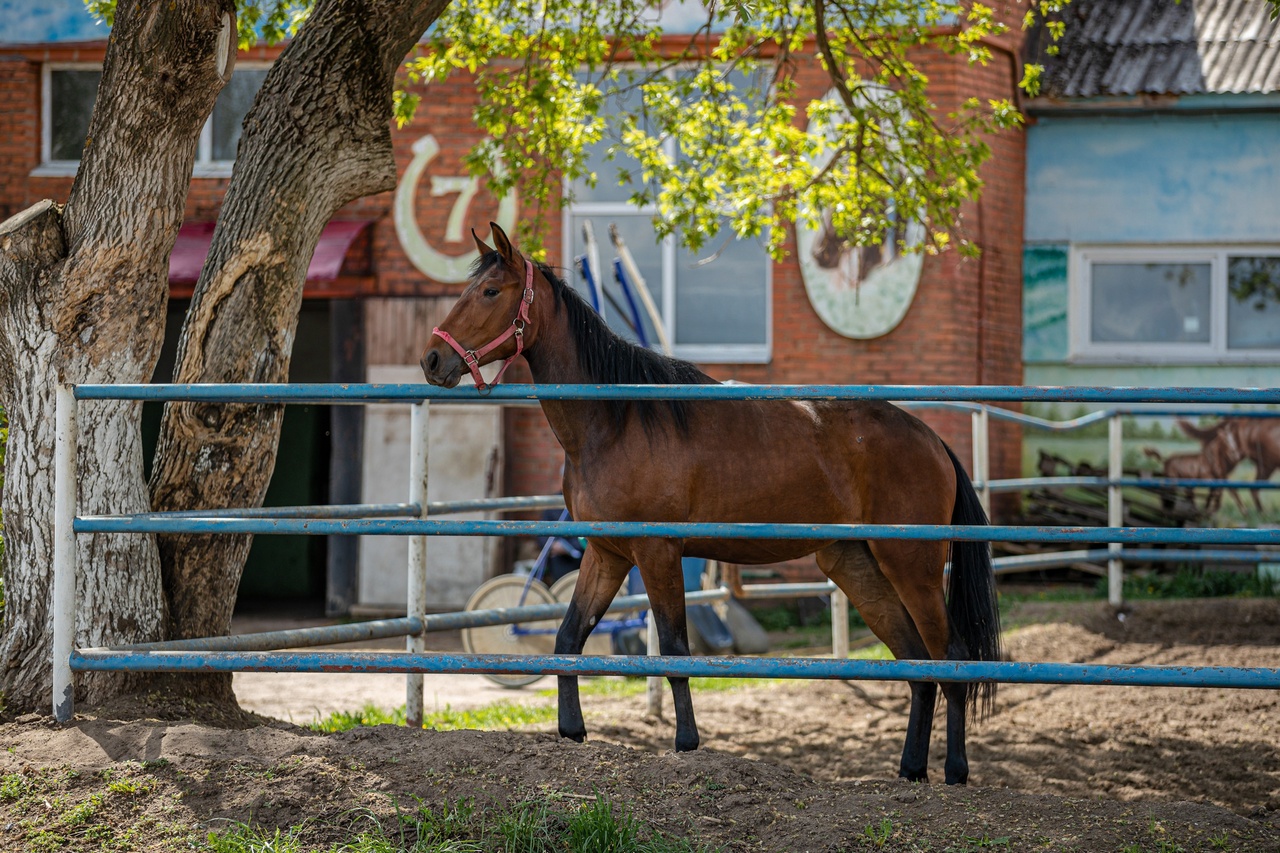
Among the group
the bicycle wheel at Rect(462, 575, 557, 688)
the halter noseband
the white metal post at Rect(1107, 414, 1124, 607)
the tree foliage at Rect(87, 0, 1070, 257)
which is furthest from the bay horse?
the white metal post at Rect(1107, 414, 1124, 607)

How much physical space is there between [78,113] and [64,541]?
9.12 m

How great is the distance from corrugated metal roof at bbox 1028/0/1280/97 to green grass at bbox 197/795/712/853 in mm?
9758

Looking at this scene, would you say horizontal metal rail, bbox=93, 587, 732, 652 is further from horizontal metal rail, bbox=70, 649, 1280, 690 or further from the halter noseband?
the halter noseband

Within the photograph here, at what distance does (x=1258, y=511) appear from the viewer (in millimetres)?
11383

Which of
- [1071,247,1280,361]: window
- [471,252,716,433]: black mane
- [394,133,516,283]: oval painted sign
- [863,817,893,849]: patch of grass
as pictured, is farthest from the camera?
[1071,247,1280,361]: window

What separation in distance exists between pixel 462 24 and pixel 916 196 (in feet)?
10.1

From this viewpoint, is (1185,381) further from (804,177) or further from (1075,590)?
(804,177)

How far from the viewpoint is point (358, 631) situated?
4715 millimetres

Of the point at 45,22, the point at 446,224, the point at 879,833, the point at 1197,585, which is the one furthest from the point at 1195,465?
the point at 45,22

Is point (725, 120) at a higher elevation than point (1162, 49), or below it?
below

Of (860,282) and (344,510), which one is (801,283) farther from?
(344,510)

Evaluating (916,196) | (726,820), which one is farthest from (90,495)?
(916,196)

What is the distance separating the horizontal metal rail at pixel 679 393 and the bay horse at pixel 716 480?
0.30m

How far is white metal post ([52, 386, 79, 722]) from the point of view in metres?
3.91
